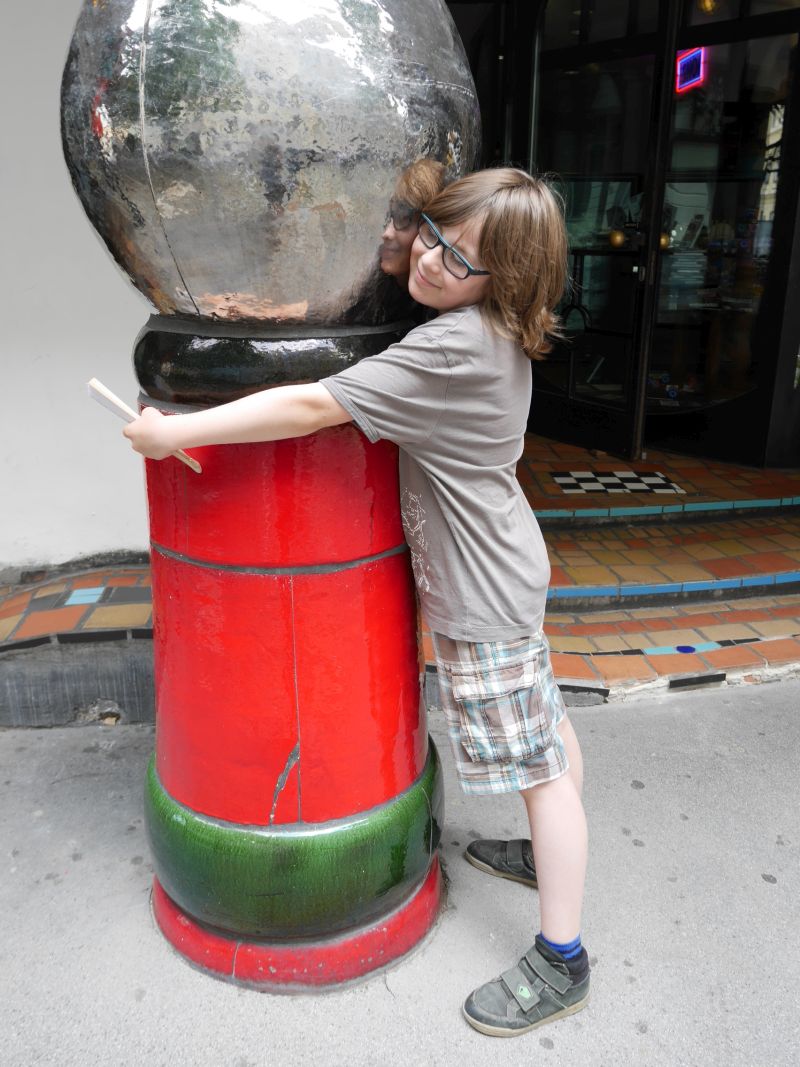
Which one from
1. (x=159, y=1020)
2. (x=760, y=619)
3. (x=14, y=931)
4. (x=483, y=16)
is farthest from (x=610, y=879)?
(x=483, y=16)

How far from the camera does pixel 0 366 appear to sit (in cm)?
309

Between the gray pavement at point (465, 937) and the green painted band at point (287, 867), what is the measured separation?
17cm

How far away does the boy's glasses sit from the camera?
1485 millimetres

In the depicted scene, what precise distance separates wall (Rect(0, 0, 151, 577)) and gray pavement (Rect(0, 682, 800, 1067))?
81cm

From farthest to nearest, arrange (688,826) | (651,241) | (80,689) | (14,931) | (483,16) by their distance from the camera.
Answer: (483,16) → (651,241) → (80,689) → (688,826) → (14,931)

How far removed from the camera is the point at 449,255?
1.49 m

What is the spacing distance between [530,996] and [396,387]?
1220 mm

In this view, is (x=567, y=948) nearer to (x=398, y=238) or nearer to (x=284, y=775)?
(x=284, y=775)

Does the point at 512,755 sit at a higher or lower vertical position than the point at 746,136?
lower

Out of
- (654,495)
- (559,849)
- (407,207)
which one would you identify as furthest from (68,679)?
(654,495)

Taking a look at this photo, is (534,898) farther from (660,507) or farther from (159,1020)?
(660,507)

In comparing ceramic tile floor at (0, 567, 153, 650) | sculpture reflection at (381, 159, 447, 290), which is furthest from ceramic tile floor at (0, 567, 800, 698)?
sculpture reflection at (381, 159, 447, 290)

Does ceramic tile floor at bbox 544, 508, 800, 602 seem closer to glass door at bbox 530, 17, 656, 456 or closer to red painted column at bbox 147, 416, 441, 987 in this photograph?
glass door at bbox 530, 17, 656, 456

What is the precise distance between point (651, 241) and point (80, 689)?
3.69 meters
